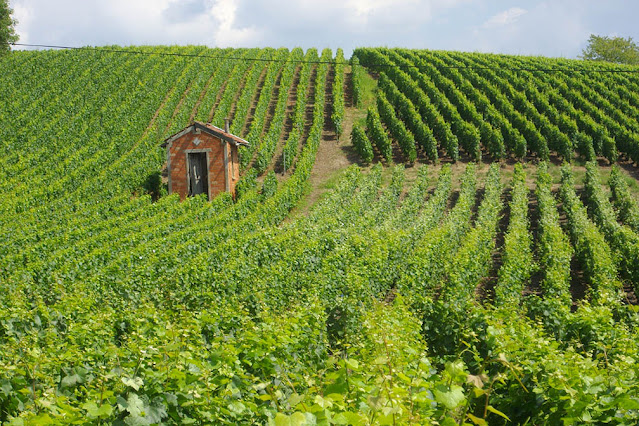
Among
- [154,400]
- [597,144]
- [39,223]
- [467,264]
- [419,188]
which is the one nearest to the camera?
[154,400]

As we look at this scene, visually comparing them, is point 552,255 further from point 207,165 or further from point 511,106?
point 511,106

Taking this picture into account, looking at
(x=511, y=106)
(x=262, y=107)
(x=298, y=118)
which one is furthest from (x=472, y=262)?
(x=262, y=107)

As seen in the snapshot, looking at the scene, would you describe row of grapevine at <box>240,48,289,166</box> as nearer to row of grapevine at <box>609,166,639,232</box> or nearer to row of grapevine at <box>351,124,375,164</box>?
row of grapevine at <box>351,124,375,164</box>

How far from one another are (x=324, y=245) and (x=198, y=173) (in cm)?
1369

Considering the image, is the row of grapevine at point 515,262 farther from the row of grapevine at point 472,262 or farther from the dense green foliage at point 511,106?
the dense green foliage at point 511,106

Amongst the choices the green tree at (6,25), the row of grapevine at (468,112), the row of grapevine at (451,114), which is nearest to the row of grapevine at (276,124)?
the row of grapevine at (451,114)

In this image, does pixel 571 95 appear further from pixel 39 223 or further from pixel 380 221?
pixel 39 223

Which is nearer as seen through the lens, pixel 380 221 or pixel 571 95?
pixel 380 221

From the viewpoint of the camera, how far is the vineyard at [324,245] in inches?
167

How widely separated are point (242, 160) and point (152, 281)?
18800 mm

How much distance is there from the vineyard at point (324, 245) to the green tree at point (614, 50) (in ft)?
120

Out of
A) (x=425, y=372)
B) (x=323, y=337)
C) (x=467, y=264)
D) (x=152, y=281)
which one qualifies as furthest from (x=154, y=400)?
(x=467, y=264)

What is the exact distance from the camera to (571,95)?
40.4 meters

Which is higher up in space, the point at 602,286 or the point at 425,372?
the point at 425,372
